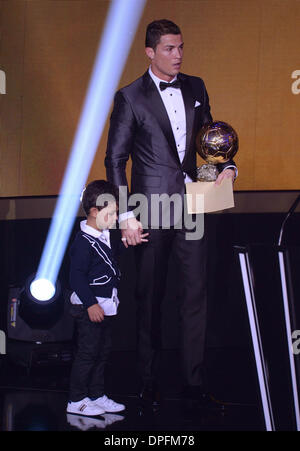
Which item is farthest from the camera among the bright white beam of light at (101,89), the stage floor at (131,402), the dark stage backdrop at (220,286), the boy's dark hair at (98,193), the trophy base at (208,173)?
the dark stage backdrop at (220,286)

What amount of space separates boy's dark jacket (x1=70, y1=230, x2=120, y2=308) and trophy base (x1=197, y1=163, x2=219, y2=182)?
47 cm

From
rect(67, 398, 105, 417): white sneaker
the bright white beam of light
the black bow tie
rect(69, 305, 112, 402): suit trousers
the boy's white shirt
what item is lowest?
rect(67, 398, 105, 417): white sneaker

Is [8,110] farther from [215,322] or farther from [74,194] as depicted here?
[215,322]

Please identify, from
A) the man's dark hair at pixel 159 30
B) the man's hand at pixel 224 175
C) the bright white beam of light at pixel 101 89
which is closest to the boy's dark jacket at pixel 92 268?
the man's hand at pixel 224 175

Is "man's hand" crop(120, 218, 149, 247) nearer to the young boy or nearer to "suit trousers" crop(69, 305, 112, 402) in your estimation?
the young boy

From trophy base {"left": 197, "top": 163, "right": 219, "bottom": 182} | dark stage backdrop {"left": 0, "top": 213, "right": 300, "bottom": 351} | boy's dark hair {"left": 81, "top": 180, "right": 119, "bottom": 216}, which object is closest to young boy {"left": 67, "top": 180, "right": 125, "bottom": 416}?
boy's dark hair {"left": 81, "top": 180, "right": 119, "bottom": 216}

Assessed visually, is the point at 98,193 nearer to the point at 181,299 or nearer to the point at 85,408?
the point at 181,299

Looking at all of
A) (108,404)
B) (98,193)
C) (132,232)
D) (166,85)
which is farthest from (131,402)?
(166,85)

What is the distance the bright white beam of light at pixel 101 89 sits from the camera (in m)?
3.82

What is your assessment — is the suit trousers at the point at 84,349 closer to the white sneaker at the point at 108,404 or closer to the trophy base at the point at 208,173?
the white sneaker at the point at 108,404

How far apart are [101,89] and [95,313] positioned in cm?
150

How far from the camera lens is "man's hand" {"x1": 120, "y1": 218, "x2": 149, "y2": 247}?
2.88 m

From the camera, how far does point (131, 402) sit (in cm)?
303

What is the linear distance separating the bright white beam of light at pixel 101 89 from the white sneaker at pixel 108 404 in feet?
3.47
